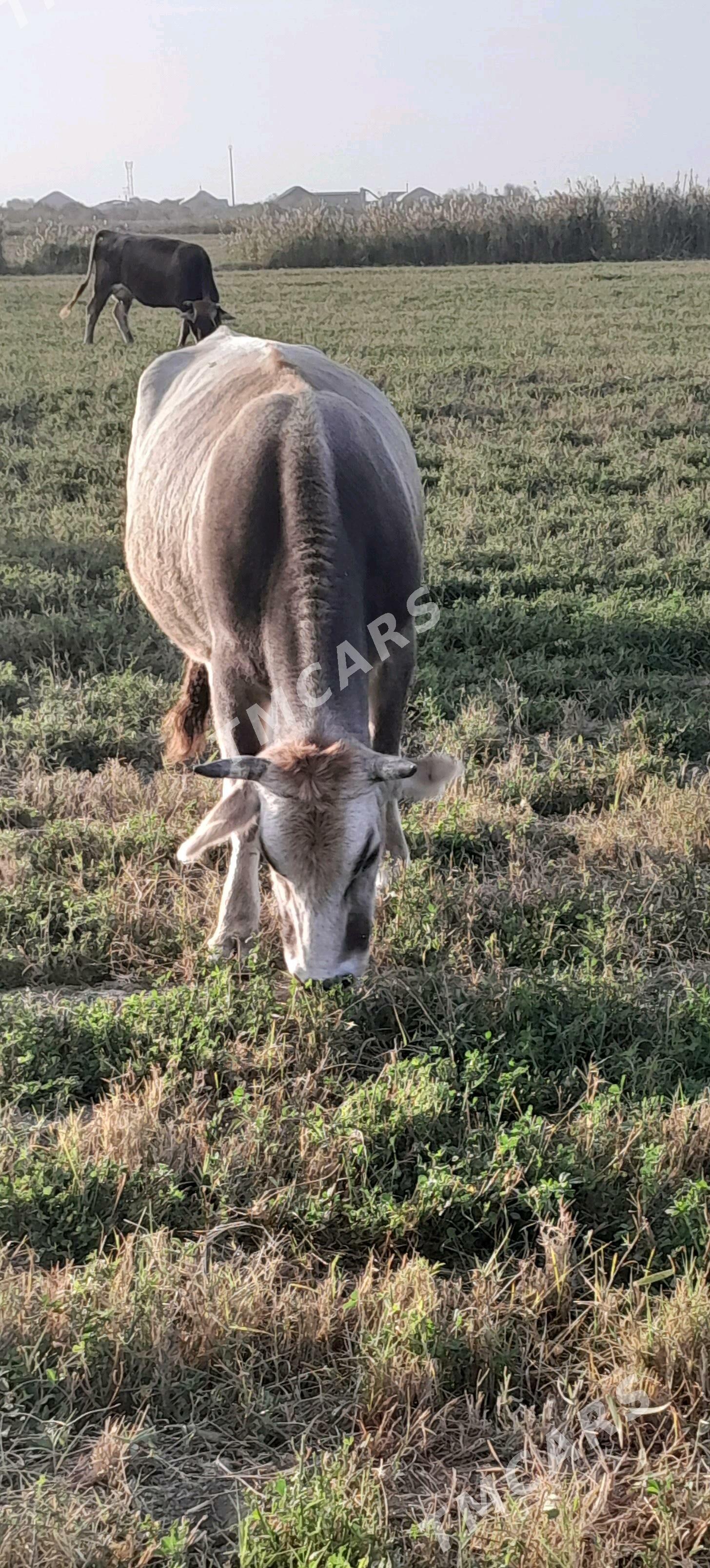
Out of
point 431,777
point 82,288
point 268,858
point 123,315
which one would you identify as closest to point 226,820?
point 268,858

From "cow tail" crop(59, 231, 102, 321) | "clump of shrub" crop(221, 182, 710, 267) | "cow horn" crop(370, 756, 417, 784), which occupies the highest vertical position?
"clump of shrub" crop(221, 182, 710, 267)

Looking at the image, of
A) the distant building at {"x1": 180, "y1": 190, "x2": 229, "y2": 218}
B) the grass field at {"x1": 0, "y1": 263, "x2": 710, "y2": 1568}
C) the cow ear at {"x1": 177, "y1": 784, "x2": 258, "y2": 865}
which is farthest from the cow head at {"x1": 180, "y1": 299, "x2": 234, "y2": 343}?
the distant building at {"x1": 180, "y1": 190, "x2": 229, "y2": 218}

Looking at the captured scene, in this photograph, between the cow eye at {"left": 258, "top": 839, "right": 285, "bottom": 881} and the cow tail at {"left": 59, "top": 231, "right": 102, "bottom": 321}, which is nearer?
the cow eye at {"left": 258, "top": 839, "right": 285, "bottom": 881}

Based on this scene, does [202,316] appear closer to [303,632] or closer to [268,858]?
[303,632]

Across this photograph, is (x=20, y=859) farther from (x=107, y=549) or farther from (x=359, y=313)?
(x=359, y=313)

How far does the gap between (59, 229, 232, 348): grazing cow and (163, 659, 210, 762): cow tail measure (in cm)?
1424

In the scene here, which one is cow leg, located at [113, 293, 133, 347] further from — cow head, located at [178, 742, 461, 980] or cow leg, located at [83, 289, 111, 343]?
cow head, located at [178, 742, 461, 980]

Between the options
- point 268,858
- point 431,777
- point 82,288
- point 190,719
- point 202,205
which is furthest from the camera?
point 202,205

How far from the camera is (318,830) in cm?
307

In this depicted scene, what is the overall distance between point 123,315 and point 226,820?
17631mm

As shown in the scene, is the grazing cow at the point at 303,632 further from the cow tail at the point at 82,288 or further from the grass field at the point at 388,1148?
the cow tail at the point at 82,288

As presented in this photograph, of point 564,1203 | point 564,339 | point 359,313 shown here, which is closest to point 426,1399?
point 564,1203

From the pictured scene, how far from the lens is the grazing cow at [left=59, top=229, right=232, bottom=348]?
62.1 feet

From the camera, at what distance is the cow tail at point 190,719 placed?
17.1 ft
